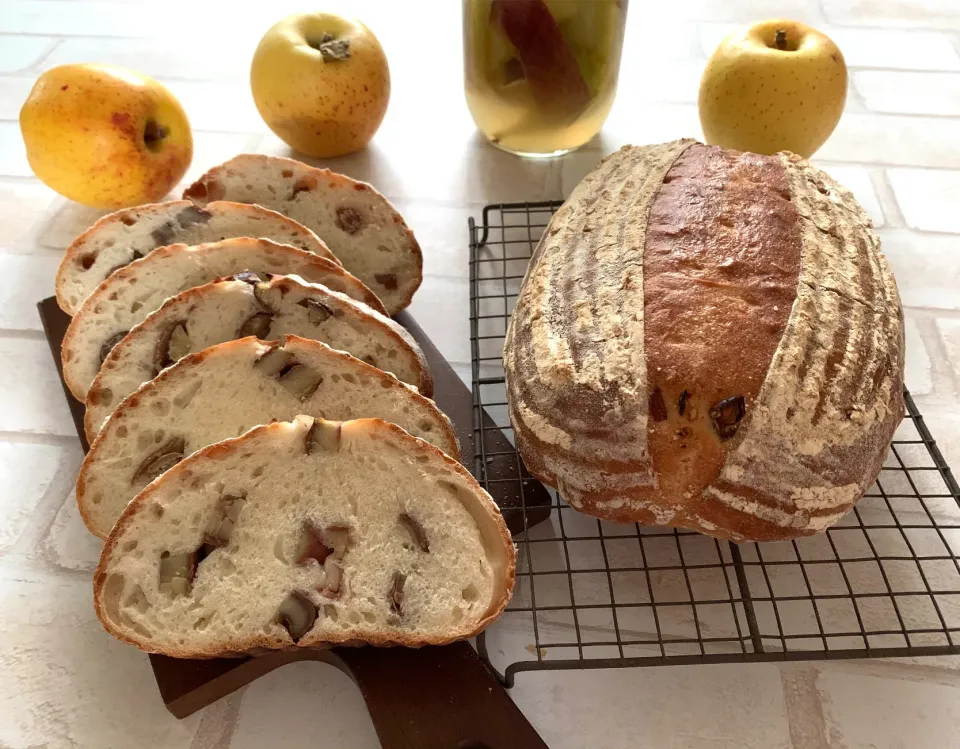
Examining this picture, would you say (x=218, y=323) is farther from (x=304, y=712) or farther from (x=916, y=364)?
(x=916, y=364)

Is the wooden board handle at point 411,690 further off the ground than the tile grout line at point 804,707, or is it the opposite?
the wooden board handle at point 411,690

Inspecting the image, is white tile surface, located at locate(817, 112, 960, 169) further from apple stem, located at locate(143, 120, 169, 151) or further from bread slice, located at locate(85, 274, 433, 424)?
apple stem, located at locate(143, 120, 169, 151)

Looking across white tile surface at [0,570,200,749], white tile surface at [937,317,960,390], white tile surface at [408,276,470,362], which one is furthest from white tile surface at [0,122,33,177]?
white tile surface at [937,317,960,390]

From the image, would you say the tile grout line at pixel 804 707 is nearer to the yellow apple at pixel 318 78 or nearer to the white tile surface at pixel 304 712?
the white tile surface at pixel 304 712

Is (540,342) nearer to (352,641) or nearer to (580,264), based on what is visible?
(580,264)

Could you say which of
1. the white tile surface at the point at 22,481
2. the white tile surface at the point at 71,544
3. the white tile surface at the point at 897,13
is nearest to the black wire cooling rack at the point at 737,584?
the white tile surface at the point at 71,544

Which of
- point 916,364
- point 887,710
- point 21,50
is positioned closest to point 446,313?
point 916,364
